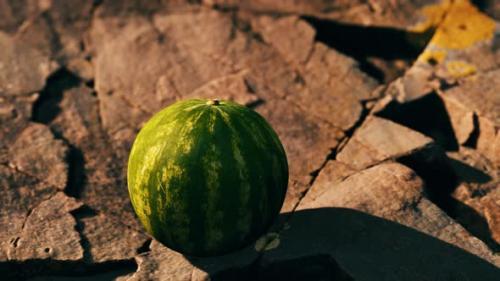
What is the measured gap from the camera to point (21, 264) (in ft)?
9.34

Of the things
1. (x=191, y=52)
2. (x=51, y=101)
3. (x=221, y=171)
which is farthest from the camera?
(x=191, y=52)

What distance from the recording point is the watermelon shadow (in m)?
2.70

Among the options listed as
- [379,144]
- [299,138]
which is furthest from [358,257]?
[299,138]

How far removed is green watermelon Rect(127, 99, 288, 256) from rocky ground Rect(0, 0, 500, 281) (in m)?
0.22

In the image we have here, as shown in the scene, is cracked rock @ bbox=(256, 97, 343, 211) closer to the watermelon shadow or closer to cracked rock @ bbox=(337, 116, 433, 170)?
cracked rock @ bbox=(337, 116, 433, 170)

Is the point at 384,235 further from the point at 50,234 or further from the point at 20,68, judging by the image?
the point at 20,68

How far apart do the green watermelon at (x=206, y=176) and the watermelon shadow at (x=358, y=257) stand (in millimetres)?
175

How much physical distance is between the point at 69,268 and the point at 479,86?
2.49 meters

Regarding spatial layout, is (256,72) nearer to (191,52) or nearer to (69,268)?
(191,52)

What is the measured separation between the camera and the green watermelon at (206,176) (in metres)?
2.50

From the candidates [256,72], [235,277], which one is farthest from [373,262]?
[256,72]

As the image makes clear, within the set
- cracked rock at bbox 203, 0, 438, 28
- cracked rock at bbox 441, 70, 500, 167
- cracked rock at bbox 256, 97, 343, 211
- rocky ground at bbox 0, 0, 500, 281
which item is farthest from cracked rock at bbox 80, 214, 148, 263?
cracked rock at bbox 203, 0, 438, 28

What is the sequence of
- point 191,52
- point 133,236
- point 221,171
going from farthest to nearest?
point 191,52
point 133,236
point 221,171

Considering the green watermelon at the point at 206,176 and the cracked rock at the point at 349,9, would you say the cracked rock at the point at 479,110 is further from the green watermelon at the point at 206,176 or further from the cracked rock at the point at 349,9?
the green watermelon at the point at 206,176
